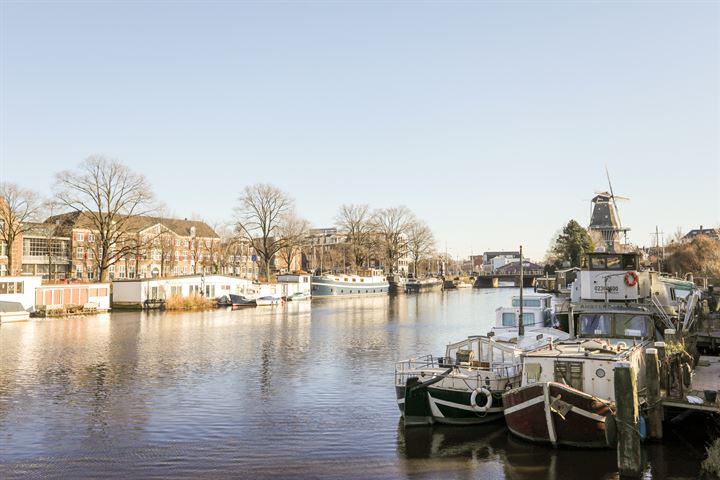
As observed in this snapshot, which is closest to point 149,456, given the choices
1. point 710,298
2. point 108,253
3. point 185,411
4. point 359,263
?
point 185,411

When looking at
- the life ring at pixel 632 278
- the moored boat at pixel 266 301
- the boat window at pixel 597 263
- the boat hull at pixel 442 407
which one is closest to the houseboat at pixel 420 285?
the moored boat at pixel 266 301

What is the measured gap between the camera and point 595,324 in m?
30.4

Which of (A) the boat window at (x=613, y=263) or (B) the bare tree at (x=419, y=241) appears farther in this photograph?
(B) the bare tree at (x=419, y=241)

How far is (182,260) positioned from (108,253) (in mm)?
45135

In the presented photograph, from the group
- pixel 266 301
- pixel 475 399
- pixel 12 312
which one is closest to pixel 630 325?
pixel 475 399

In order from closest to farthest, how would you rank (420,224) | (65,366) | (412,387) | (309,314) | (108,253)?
(412,387) < (65,366) < (309,314) < (108,253) < (420,224)

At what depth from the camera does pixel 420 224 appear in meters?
157

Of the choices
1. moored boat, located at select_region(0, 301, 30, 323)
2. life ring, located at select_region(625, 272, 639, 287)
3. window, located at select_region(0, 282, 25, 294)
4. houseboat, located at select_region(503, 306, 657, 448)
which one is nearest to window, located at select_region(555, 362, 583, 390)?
houseboat, located at select_region(503, 306, 657, 448)

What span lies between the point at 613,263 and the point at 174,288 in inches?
2540

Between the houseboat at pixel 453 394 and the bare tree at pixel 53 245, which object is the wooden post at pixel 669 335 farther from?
the bare tree at pixel 53 245

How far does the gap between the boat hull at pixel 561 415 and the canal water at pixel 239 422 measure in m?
0.48

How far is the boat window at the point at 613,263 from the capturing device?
3775cm

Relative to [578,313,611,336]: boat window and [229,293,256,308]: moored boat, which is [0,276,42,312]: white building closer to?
[229,293,256,308]: moored boat

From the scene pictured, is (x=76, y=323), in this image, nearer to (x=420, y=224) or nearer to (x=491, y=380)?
(x=491, y=380)
